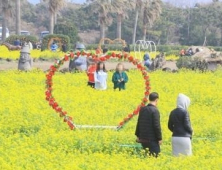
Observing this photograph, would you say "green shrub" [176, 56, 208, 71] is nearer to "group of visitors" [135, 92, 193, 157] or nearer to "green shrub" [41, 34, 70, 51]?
"green shrub" [41, 34, 70, 51]

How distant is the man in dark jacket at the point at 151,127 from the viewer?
11.2 meters

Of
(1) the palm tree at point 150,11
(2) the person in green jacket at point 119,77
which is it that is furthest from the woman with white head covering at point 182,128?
(1) the palm tree at point 150,11

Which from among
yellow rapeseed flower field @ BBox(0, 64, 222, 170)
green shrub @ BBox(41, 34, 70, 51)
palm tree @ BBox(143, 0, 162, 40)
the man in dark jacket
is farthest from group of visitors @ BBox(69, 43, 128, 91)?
palm tree @ BBox(143, 0, 162, 40)

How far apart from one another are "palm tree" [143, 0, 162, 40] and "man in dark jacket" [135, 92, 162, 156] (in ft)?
177

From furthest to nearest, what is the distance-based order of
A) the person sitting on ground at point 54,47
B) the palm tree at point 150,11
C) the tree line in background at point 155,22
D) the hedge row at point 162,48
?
the tree line in background at point 155,22
the palm tree at point 150,11
the hedge row at point 162,48
the person sitting on ground at point 54,47

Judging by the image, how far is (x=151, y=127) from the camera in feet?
37.1

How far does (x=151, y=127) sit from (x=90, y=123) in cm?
327

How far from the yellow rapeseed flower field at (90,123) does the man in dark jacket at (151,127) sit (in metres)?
0.26

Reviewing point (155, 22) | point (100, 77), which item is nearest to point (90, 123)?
point (100, 77)

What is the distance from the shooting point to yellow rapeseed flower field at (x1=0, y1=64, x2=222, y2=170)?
32.0 ft

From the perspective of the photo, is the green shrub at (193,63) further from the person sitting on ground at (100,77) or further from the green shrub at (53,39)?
the green shrub at (53,39)

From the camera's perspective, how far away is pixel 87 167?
369 inches

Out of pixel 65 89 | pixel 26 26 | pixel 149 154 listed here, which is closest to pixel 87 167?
pixel 149 154

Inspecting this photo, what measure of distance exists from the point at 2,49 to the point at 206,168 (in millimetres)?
34232
